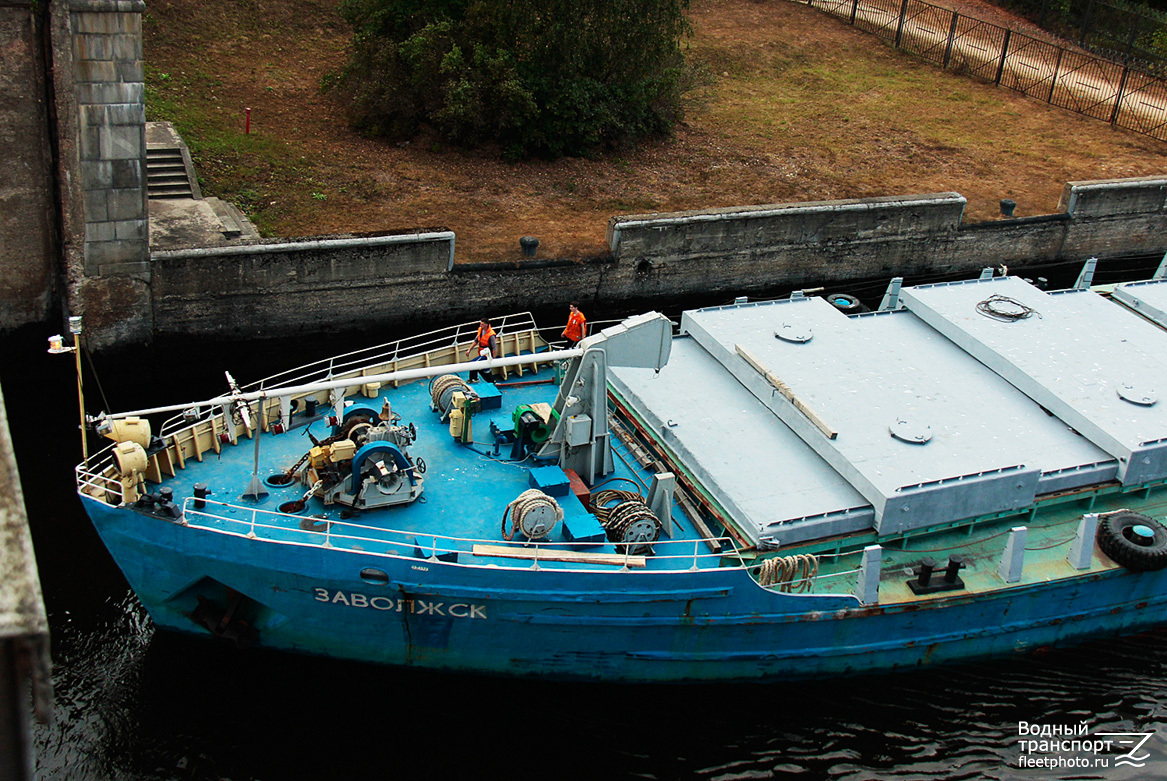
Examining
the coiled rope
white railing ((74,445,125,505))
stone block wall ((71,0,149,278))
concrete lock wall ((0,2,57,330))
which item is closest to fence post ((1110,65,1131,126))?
the coiled rope

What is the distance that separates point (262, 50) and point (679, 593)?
29.1m

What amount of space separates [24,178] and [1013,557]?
19.3m

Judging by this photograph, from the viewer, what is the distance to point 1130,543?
15.6 metres

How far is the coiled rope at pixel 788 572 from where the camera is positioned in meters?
14.4

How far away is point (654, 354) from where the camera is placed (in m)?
15.7

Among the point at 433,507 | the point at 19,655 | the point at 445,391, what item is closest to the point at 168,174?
the point at 445,391

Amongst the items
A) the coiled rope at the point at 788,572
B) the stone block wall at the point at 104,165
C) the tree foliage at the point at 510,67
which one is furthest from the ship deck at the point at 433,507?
the tree foliage at the point at 510,67

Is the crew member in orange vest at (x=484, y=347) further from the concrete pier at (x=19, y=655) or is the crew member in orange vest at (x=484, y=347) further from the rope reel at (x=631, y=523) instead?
the concrete pier at (x=19, y=655)

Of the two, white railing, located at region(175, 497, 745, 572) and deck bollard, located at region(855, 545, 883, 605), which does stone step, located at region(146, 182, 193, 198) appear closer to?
white railing, located at region(175, 497, 745, 572)

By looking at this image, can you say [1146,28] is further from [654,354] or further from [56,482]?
[56,482]

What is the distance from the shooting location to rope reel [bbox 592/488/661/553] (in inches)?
567

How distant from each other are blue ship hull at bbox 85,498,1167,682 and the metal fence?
3055 centimetres

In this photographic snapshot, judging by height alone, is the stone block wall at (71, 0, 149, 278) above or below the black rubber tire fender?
above

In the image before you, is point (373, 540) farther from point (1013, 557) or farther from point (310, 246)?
point (310, 246)
